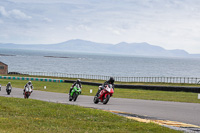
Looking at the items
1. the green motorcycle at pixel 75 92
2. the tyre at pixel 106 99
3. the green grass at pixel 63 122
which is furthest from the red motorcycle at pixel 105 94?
the green grass at pixel 63 122

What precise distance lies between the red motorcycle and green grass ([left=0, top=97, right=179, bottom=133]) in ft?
15.5

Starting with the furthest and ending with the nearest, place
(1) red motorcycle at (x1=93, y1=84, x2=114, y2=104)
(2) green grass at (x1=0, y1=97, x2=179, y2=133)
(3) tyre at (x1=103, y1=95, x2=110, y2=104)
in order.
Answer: (3) tyre at (x1=103, y1=95, x2=110, y2=104), (1) red motorcycle at (x1=93, y1=84, x2=114, y2=104), (2) green grass at (x1=0, y1=97, x2=179, y2=133)

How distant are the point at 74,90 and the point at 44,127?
12.4m

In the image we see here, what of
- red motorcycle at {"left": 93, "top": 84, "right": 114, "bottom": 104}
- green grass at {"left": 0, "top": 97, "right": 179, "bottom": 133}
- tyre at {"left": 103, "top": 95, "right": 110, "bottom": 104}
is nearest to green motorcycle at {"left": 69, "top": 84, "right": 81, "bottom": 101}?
red motorcycle at {"left": 93, "top": 84, "right": 114, "bottom": 104}

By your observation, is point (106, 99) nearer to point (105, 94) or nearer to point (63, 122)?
point (105, 94)

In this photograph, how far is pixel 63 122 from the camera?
11.7 m

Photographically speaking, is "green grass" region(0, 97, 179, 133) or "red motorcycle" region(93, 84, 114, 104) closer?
"green grass" region(0, 97, 179, 133)

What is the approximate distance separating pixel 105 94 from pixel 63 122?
8.78m

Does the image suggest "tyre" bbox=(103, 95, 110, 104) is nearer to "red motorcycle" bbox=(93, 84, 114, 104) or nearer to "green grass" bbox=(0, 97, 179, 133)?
"red motorcycle" bbox=(93, 84, 114, 104)

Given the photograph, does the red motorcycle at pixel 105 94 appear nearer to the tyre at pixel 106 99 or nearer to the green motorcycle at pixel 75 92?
the tyre at pixel 106 99

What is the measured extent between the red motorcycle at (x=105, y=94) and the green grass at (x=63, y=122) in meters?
4.73

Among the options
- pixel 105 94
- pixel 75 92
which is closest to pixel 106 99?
pixel 105 94

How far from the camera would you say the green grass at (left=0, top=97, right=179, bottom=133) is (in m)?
10.3

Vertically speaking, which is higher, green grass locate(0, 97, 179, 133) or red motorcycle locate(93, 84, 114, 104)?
red motorcycle locate(93, 84, 114, 104)
